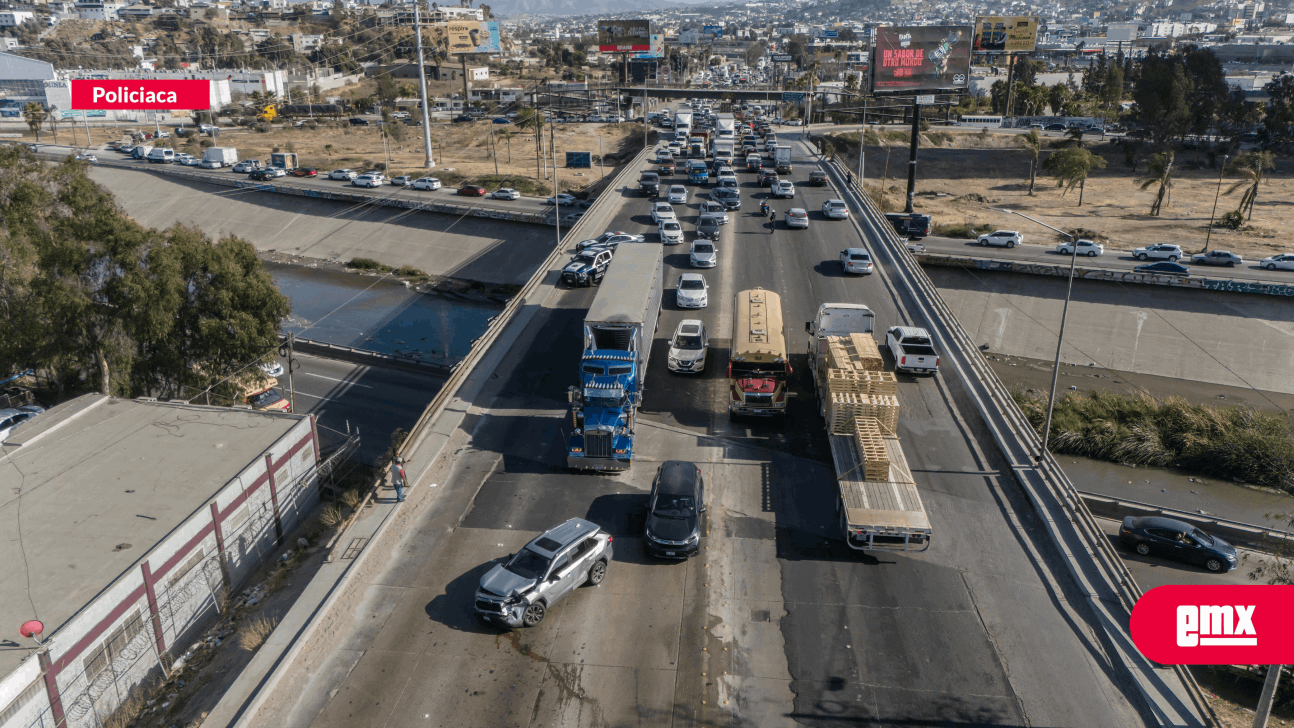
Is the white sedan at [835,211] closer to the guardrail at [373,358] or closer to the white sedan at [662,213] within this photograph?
the white sedan at [662,213]

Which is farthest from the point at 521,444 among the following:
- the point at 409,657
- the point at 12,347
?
the point at 12,347

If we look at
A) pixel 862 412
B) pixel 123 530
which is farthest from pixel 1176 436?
pixel 123 530

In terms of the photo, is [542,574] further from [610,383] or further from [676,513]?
[610,383]

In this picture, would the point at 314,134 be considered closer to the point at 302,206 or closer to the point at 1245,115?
the point at 302,206

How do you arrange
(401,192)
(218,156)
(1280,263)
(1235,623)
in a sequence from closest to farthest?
(1235,623)
(1280,263)
(401,192)
(218,156)

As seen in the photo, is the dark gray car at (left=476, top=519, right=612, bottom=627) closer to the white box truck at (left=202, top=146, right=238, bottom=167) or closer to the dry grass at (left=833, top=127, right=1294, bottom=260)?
the dry grass at (left=833, top=127, right=1294, bottom=260)
